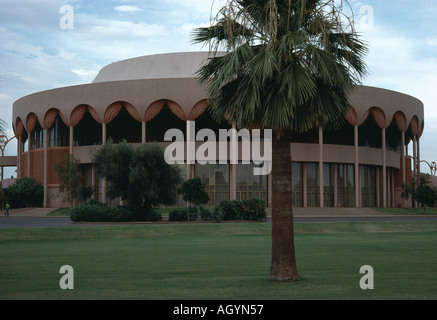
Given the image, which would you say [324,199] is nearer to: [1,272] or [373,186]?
[373,186]

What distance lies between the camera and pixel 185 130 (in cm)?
6650

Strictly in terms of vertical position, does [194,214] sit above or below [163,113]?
below

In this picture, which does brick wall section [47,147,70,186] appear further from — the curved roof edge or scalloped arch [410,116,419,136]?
scalloped arch [410,116,419,136]

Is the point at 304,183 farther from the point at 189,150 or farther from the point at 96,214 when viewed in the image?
the point at 96,214

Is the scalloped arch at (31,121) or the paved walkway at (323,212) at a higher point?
the scalloped arch at (31,121)

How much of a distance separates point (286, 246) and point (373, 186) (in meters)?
62.0

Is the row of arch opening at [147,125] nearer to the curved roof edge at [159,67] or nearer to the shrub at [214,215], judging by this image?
the curved roof edge at [159,67]

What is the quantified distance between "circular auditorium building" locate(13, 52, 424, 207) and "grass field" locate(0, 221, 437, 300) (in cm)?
3184

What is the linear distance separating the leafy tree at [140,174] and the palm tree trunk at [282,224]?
1163 inches

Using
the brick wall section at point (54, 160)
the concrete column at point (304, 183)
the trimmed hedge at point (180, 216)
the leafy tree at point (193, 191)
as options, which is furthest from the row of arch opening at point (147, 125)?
the trimmed hedge at point (180, 216)

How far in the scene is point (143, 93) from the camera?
201 feet

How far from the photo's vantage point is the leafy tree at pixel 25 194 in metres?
67.9

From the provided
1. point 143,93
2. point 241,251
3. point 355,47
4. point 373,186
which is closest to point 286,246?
point 355,47

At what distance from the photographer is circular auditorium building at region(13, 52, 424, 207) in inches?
2440
